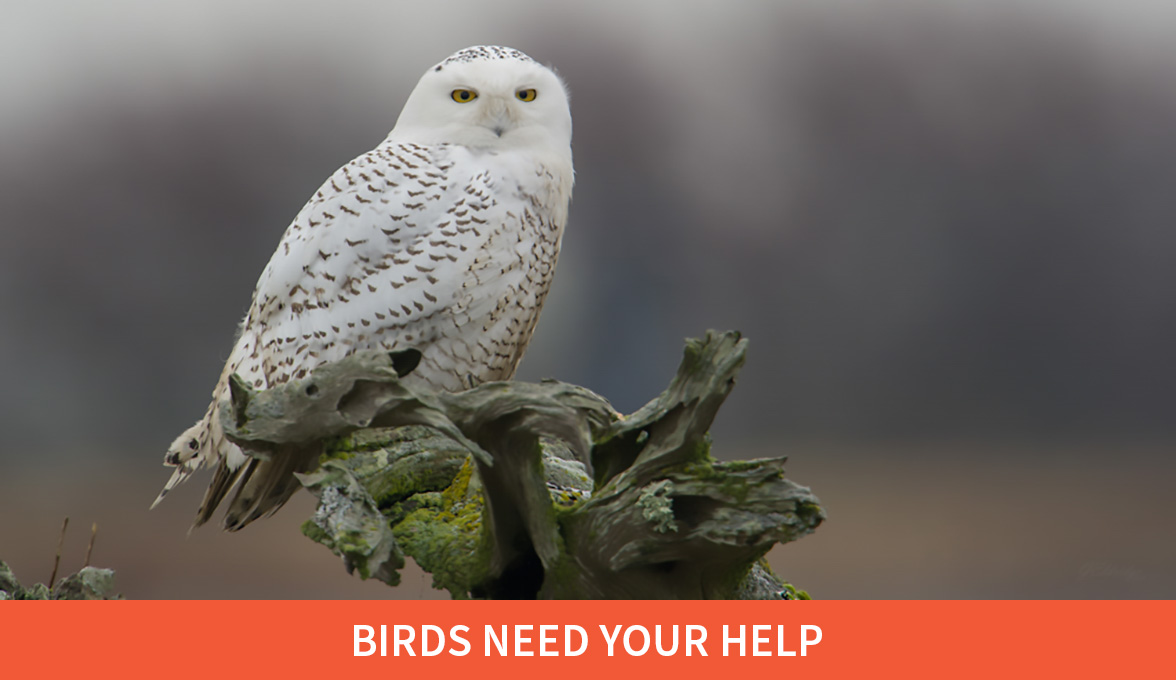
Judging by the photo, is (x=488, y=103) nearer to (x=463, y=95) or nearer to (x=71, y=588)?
(x=463, y=95)

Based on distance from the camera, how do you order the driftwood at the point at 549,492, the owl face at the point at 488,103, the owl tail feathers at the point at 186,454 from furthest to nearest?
the owl tail feathers at the point at 186,454 < the owl face at the point at 488,103 < the driftwood at the point at 549,492

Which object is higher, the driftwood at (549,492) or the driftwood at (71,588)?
the driftwood at (549,492)

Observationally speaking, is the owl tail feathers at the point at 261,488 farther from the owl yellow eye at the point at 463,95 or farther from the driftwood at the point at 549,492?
the owl yellow eye at the point at 463,95

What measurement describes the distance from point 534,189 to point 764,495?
2.73 feet

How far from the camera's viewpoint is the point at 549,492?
1595 mm

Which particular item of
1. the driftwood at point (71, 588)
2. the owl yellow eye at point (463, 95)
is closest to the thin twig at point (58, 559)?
the driftwood at point (71, 588)

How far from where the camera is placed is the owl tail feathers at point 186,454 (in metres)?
2.03

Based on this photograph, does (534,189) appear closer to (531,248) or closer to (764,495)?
(531,248)

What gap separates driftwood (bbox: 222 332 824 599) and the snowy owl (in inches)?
11.7

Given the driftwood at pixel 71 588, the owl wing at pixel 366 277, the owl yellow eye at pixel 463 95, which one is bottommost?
the driftwood at pixel 71 588

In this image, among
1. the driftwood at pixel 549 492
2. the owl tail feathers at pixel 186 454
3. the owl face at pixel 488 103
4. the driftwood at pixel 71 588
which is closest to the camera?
the driftwood at pixel 549 492

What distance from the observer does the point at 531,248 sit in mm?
1963

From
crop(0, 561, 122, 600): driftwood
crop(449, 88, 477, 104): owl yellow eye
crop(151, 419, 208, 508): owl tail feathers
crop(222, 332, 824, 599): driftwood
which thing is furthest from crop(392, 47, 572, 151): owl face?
crop(0, 561, 122, 600): driftwood

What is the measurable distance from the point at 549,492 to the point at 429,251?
0.58m
